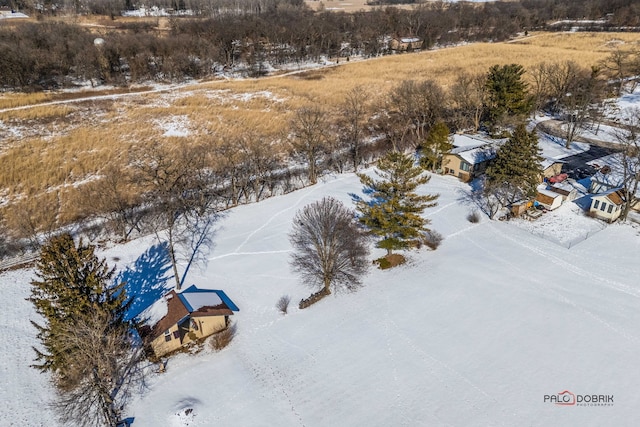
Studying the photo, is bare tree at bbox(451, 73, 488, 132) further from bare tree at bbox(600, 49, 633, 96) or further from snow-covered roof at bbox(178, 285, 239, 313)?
snow-covered roof at bbox(178, 285, 239, 313)

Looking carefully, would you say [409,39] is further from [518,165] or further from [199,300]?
[199,300]

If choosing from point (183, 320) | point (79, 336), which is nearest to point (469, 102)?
point (183, 320)

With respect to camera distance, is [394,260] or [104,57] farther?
[104,57]

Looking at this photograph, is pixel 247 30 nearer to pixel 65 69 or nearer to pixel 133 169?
pixel 65 69

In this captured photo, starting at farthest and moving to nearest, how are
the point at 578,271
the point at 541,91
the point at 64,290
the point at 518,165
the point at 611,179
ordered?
1. the point at 541,91
2. the point at 611,179
3. the point at 518,165
4. the point at 578,271
5. the point at 64,290

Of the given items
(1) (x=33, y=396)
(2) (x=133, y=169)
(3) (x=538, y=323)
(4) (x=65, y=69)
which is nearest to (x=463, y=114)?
(3) (x=538, y=323)

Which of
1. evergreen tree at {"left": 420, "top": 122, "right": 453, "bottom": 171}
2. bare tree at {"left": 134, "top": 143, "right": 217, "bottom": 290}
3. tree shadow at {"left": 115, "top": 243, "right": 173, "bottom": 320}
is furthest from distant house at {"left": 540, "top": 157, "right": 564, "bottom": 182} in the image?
tree shadow at {"left": 115, "top": 243, "right": 173, "bottom": 320}

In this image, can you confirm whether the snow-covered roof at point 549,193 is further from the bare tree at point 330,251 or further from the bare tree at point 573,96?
the bare tree at point 330,251
